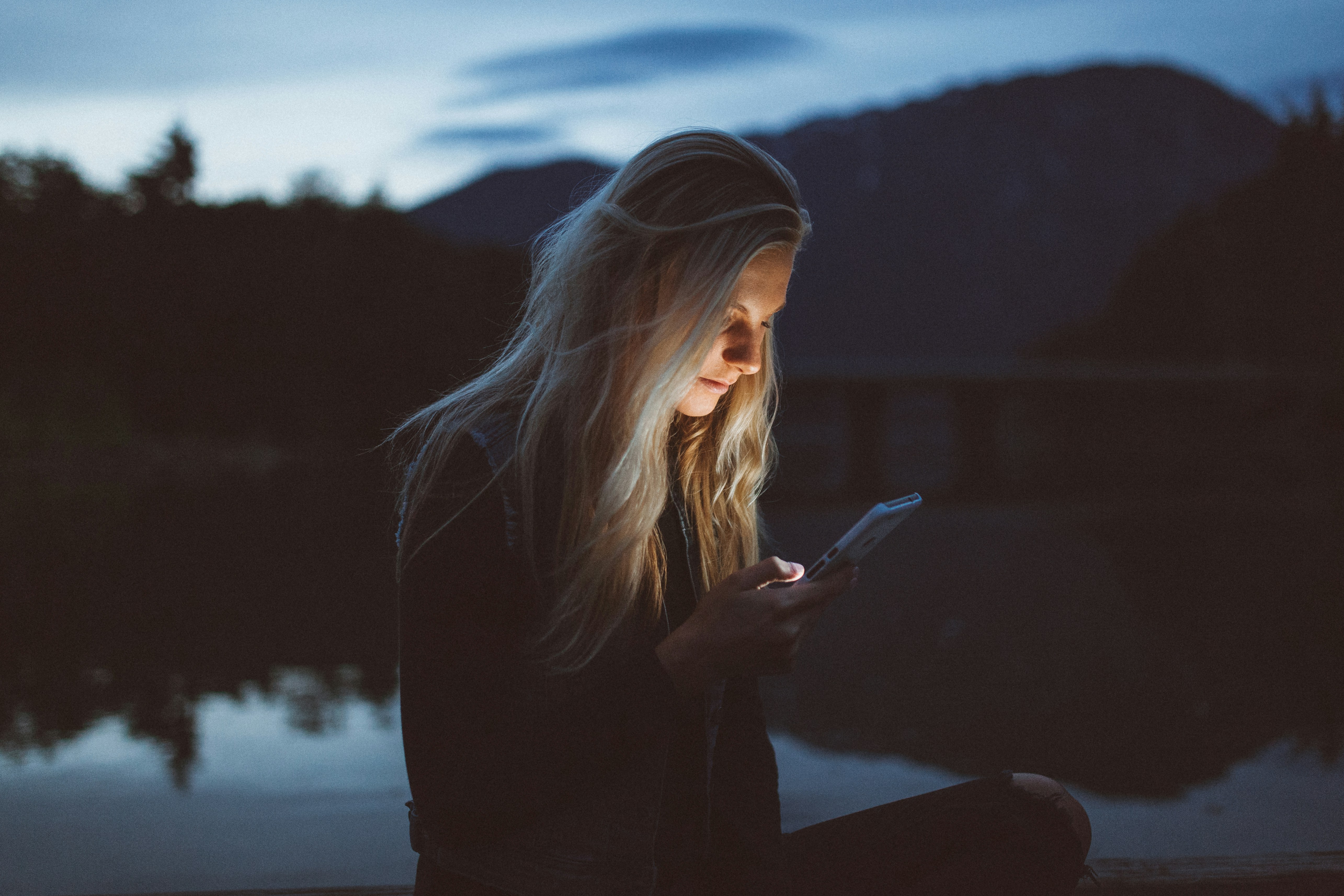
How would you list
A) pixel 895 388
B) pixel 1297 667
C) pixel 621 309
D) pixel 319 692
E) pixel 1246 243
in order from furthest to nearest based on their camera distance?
pixel 1246 243
pixel 895 388
pixel 1297 667
pixel 319 692
pixel 621 309

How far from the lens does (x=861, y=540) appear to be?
188 cm

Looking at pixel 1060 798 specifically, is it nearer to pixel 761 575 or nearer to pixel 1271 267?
pixel 761 575

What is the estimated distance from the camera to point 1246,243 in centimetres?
6706

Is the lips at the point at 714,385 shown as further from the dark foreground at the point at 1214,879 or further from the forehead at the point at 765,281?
the dark foreground at the point at 1214,879

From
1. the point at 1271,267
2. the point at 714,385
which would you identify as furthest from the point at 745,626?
the point at 1271,267

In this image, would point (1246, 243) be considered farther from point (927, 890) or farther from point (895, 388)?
point (927, 890)

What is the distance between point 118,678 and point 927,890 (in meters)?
9.38

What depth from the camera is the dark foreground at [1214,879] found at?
8.23ft

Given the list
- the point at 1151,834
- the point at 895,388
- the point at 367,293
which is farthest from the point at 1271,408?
the point at 1151,834

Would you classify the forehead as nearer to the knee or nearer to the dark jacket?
the dark jacket

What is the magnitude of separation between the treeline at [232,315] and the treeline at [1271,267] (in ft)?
142

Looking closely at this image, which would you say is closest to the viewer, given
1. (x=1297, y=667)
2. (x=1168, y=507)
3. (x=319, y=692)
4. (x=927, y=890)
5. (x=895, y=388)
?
(x=927, y=890)

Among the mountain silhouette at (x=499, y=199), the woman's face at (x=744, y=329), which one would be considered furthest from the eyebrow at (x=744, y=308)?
the mountain silhouette at (x=499, y=199)

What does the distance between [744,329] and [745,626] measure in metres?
0.59
